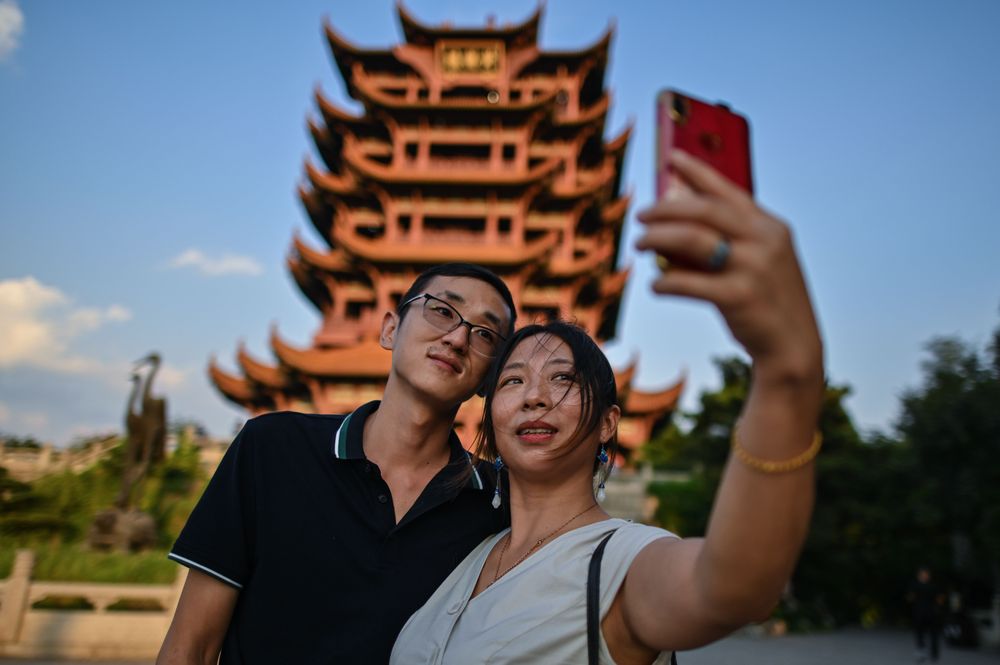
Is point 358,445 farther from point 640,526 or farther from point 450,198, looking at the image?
point 450,198

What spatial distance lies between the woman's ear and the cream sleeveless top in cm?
27

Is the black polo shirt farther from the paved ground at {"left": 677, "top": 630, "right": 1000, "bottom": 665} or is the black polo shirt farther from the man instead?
the paved ground at {"left": 677, "top": 630, "right": 1000, "bottom": 665}

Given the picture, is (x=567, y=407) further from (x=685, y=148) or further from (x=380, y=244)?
(x=380, y=244)

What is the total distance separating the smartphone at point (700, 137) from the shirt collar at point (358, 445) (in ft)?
4.04

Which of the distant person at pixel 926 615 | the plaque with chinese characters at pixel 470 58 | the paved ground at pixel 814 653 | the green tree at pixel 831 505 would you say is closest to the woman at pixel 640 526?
the paved ground at pixel 814 653

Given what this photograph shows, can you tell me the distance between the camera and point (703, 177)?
2.34ft

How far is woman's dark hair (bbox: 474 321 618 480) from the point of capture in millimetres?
1453

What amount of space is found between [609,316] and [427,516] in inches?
779

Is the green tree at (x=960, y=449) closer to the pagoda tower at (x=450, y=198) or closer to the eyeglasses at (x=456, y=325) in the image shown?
the pagoda tower at (x=450, y=198)

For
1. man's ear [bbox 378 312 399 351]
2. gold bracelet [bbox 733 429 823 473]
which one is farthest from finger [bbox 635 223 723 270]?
man's ear [bbox 378 312 399 351]

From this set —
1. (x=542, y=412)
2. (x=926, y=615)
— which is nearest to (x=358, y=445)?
(x=542, y=412)

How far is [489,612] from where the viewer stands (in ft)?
4.21

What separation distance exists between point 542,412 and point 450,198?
17401mm

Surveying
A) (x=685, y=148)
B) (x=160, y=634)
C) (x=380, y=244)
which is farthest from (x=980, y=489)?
(x=380, y=244)
